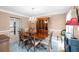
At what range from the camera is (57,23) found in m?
2.59

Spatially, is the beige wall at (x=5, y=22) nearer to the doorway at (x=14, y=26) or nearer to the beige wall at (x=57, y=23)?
the doorway at (x=14, y=26)

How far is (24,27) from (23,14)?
48 centimetres

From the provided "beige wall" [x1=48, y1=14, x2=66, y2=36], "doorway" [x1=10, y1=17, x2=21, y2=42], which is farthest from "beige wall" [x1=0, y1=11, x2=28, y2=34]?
"beige wall" [x1=48, y1=14, x2=66, y2=36]

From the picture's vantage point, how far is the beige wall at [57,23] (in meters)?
2.50

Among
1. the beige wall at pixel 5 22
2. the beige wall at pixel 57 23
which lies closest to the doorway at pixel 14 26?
the beige wall at pixel 5 22

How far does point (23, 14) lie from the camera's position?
9.27 feet

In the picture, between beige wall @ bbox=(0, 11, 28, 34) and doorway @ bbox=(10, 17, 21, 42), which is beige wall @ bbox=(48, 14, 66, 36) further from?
doorway @ bbox=(10, 17, 21, 42)

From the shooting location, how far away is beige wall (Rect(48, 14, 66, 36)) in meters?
2.50

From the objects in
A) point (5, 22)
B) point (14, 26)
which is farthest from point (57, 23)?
point (5, 22)

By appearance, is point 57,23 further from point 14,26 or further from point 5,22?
point 5,22
